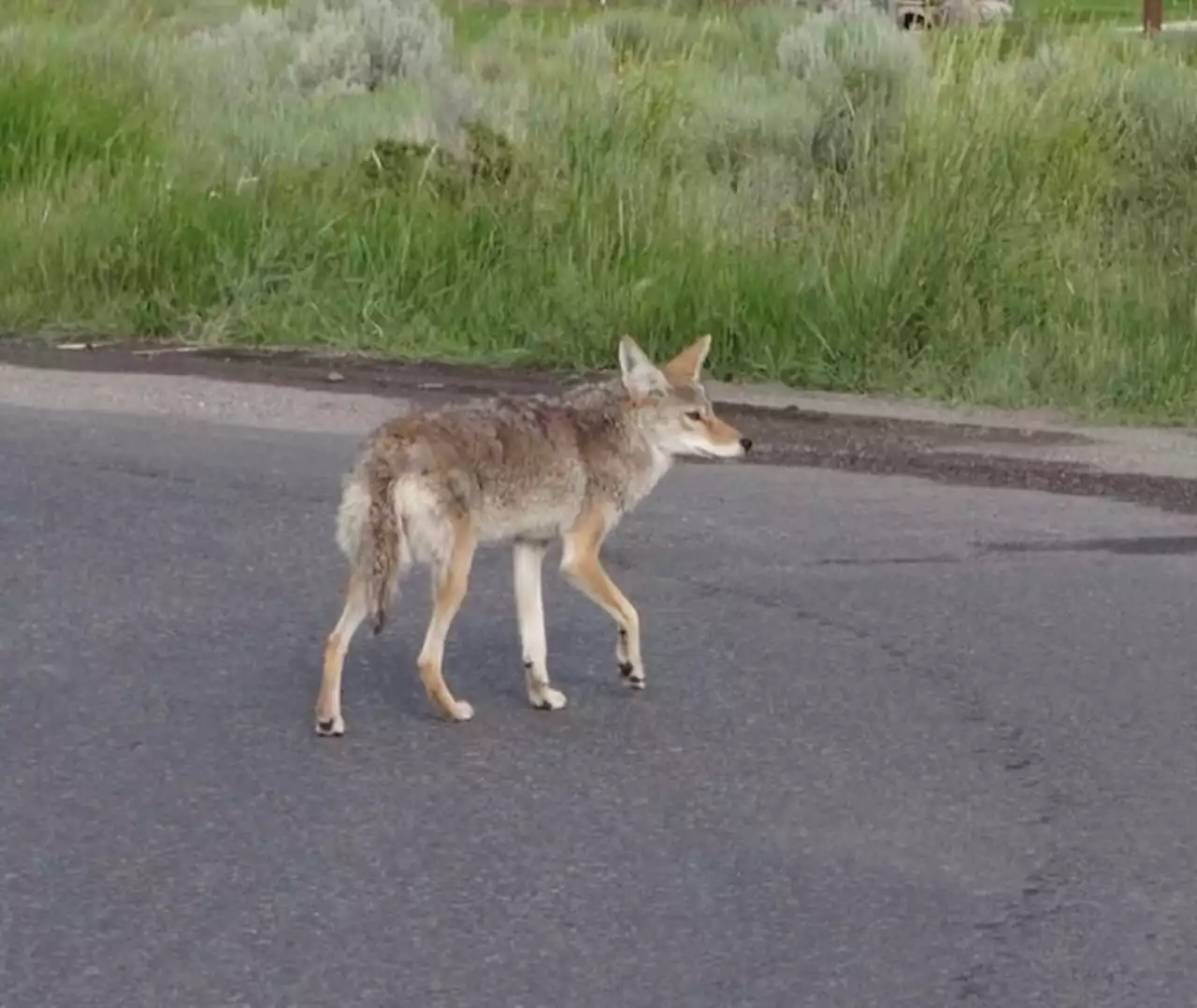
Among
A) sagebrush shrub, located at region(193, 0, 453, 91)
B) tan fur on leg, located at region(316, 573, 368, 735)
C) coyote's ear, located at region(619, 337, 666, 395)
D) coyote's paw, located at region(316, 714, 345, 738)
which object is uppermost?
coyote's ear, located at region(619, 337, 666, 395)

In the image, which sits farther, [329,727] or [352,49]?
[352,49]

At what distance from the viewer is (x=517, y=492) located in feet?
23.4

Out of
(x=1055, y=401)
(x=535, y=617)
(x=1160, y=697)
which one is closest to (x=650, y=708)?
(x=535, y=617)

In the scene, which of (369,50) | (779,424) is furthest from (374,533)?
(369,50)

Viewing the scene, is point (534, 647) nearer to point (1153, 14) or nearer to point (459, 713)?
point (459, 713)

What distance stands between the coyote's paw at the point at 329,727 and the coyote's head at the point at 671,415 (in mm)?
1491

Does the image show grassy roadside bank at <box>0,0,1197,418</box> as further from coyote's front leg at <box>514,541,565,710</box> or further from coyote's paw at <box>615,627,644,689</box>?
coyote's front leg at <box>514,541,565,710</box>

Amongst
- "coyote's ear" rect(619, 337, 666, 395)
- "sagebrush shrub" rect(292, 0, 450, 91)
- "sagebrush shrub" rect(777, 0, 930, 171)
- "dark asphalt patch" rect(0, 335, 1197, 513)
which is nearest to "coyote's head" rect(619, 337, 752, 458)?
"coyote's ear" rect(619, 337, 666, 395)

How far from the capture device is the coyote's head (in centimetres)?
766

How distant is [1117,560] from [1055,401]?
3.47 m

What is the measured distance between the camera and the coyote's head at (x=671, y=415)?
7.66m

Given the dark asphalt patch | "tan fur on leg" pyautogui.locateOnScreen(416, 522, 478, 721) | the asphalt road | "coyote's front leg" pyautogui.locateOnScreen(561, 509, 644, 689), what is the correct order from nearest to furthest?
1. the asphalt road
2. "tan fur on leg" pyautogui.locateOnScreen(416, 522, 478, 721)
3. "coyote's front leg" pyautogui.locateOnScreen(561, 509, 644, 689)
4. the dark asphalt patch

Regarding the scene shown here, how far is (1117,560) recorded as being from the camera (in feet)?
29.5

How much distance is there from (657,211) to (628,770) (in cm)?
853
